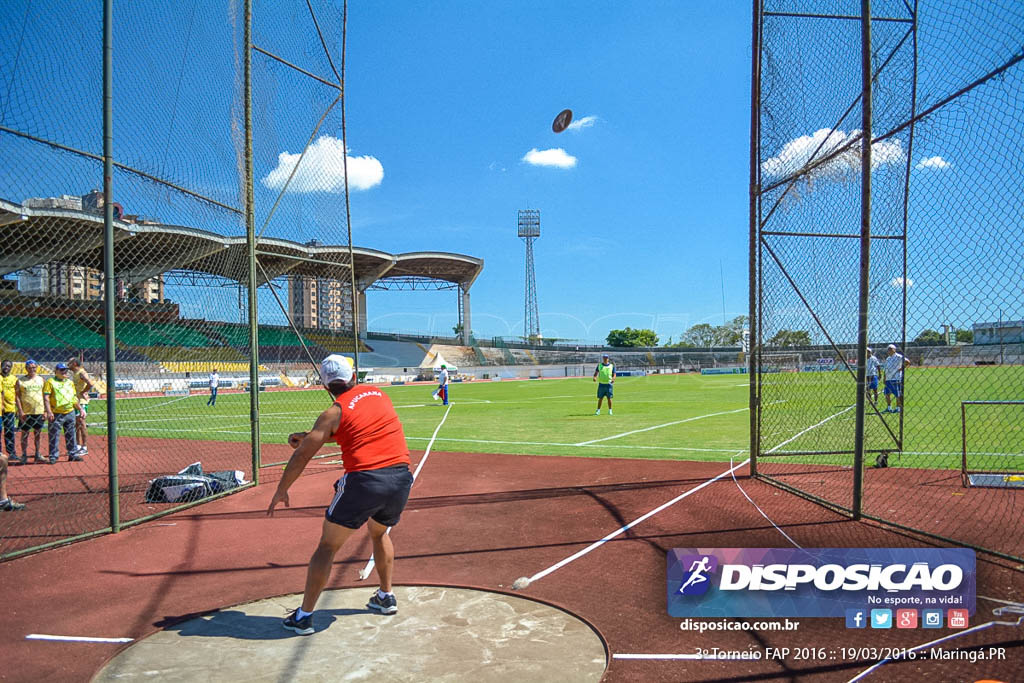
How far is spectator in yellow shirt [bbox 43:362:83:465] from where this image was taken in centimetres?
1252

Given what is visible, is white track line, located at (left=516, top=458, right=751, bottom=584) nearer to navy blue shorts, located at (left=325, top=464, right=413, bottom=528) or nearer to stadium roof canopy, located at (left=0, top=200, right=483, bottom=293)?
navy blue shorts, located at (left=325, top=464, right=413, bottom=528)

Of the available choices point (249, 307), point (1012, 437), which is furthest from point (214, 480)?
point (1012, 437)

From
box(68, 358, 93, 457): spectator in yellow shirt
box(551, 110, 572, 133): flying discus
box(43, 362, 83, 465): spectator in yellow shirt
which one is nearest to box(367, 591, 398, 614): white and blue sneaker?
box(43, 362, 83, 465): spectator in yellow shirt

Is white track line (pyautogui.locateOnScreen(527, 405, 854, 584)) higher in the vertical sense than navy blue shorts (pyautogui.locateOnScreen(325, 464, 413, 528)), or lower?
lower

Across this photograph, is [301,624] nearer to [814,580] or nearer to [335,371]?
[335,371]

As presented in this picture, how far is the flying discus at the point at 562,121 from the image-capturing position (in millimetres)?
20922

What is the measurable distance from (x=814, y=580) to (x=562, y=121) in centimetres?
1848

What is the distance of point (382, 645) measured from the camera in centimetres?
425

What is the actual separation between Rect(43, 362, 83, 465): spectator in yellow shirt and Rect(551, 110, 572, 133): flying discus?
15.1 metres

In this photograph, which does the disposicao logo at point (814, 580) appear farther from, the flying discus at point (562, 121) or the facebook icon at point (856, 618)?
the flying discus at point (562, 121)

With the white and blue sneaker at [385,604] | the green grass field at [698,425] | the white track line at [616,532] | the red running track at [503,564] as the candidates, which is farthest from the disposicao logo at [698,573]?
the green grass field at [698,425]

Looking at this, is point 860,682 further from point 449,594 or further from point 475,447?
point 475,447

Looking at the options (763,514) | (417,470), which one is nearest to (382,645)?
(763,514)

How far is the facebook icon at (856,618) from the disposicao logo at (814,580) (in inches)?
2.2
